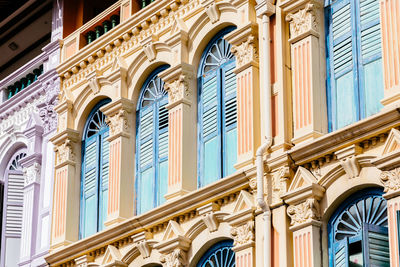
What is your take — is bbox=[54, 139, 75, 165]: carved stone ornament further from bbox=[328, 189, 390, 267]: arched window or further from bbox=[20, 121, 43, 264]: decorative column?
bbox=[328, 189, 390, 267]: arched window

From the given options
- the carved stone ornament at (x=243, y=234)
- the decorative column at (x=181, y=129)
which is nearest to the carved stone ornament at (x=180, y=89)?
the decorative column at (x=181, y=129)

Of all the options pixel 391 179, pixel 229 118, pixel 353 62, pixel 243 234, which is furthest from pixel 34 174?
pixel 391 179

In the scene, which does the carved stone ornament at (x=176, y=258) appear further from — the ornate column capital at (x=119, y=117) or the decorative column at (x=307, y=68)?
the ornate column capital at (x=119, y=117)

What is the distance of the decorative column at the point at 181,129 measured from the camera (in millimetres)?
18203

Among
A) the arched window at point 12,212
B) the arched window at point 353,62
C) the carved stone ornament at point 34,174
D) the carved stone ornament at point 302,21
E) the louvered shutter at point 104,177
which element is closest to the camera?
the arched window at point 353,62

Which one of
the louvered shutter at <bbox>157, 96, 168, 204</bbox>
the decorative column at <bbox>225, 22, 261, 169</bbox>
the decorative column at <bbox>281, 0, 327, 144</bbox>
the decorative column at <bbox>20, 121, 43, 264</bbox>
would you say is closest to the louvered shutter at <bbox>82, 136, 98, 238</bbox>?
the decorative column at <bbox>20, 121, 43, 264</bbox>

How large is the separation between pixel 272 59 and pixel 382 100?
2595mm

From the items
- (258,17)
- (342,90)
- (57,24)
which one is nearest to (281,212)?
(342,90)

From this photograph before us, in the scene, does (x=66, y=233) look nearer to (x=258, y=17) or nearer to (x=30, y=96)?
(x=30, y=96)

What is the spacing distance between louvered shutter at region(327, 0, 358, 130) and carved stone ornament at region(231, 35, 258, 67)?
1406 millimetres

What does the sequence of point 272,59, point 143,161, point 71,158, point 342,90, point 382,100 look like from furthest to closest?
point 71,158, point 143,161, point 272,59, point 342,90, point 382,100

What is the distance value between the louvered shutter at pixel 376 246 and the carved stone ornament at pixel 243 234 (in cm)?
217

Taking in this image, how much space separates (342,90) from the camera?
1622cm

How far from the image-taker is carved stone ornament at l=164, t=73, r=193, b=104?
738 inches
